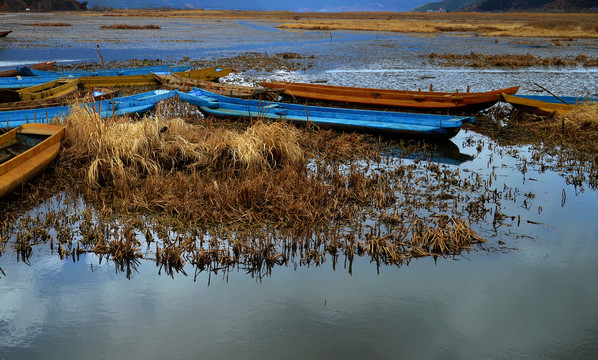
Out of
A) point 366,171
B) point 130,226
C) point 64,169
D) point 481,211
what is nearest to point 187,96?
point 64,169

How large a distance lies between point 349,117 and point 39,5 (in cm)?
12973

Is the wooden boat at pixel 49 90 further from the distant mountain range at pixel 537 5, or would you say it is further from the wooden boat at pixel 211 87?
the distant mountain range at pixel 537 5

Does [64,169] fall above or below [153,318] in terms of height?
above

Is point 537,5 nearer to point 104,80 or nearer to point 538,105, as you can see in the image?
point 538,105

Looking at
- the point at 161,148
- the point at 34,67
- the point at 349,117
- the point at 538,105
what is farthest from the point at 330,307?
the point at 34,67

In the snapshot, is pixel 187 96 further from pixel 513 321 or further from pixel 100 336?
pixel 513 321

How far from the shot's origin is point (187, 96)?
15.1 m

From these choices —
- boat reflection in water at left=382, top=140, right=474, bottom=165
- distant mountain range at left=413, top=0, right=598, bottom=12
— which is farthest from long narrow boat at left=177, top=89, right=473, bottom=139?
distant mountain range at left=413, top=0, right=598, bottom=12

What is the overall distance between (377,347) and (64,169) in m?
7.24

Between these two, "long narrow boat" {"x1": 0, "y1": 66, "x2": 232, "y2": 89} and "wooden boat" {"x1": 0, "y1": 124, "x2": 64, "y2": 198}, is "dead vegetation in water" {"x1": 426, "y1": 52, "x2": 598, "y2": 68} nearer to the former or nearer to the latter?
"long narrow boat" {"x1": 0, "y1": 66, "x2": 232, "y2": 89}

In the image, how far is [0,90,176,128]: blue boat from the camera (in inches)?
478

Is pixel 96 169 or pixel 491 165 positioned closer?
pixel 96 169

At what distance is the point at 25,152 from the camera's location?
8.81 meters

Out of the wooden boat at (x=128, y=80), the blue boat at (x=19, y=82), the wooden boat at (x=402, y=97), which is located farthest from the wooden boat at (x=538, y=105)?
the blue boat at (x=19, y=82)
